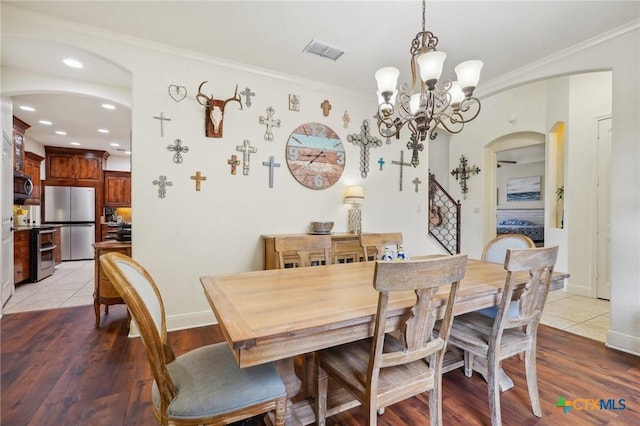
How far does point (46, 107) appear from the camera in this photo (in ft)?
14.4

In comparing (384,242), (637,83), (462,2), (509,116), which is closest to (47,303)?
(384,242)

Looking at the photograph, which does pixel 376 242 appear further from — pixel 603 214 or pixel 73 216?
pixel 73 216

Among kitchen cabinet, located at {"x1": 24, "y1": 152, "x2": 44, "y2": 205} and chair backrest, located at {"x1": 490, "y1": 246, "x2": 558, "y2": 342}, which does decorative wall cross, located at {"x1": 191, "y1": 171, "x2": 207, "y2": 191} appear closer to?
chair backrest, located at {"x1": 490, "y1": 246, "x2": 558, "y2": 342}

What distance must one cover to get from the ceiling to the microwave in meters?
2.19

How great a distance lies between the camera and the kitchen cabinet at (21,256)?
4195mm

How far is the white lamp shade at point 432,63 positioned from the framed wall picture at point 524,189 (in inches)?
278

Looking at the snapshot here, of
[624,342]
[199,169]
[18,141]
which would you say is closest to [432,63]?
[199,169]

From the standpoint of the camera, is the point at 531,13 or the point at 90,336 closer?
the point at 531,13

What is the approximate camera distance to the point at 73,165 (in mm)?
7062

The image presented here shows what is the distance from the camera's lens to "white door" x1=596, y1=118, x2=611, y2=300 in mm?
3805

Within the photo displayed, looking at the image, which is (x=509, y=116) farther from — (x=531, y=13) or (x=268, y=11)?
(x=268, y=11)

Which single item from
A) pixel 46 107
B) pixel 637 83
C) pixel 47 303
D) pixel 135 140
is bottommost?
pixel 47 303

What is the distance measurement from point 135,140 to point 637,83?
4.53 m

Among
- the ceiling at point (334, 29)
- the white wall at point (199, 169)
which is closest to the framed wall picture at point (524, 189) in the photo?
the ceiling at point (334, 29)
